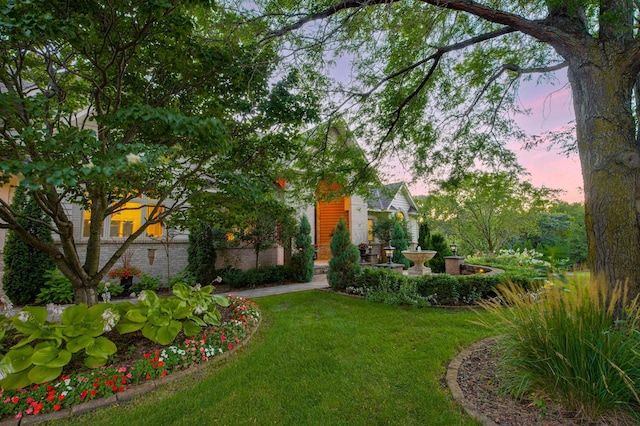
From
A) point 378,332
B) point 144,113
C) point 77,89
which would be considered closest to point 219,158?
point 144,113

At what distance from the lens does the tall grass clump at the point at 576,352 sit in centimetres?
220

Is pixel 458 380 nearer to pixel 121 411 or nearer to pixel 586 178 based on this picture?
pixel 586 178

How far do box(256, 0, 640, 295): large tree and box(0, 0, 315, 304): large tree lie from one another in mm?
1007

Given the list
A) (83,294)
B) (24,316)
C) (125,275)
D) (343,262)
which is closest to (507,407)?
(24,316)

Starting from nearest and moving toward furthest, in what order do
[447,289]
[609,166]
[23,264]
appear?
[609,166], [447,289], [23,264]

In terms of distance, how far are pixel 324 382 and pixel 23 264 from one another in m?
8.28

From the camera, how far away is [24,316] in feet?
10.2

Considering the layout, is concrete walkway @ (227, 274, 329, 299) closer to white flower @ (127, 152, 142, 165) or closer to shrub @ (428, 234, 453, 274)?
white flower @ (127, 152, 142, 165)

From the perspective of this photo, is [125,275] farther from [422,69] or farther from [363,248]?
[363,248]

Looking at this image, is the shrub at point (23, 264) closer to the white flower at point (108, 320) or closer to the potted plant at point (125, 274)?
the potted plant at point (125, 274)

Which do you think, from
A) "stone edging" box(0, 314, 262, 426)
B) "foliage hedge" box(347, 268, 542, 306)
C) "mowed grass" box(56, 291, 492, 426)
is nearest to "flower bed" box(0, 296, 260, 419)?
"stone edging" box(0, 314, 262, 426)

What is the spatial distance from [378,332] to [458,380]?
1.65 metres

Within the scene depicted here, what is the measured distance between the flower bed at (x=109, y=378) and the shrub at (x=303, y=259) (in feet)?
19.8

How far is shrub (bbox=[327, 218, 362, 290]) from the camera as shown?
26.0 ft
